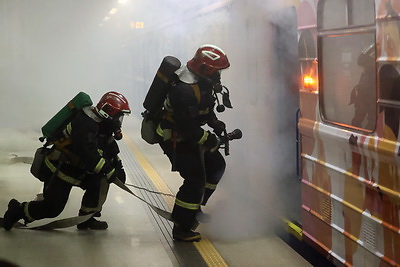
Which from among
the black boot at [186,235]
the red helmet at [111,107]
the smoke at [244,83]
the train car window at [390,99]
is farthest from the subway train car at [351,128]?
the red helmet at [111,107]

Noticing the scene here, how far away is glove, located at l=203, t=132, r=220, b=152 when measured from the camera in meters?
5.75

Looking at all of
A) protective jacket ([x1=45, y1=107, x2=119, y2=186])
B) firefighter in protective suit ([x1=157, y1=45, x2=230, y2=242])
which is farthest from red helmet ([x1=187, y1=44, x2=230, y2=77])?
protective jacket ([x1=45, y1=107, x2=119, y2=186])

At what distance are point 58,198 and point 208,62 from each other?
1.90m

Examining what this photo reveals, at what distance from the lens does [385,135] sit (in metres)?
3.88

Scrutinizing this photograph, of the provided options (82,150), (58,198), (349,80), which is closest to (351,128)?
(349,80)

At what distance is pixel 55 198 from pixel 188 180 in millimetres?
1265

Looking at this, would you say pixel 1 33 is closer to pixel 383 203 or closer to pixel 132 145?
pixel 132 145

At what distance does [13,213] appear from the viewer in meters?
6.17

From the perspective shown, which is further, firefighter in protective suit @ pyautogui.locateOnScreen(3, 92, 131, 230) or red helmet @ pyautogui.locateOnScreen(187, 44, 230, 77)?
firefighter in protective suit @ pyautogui.locateOnScreen(3, 92, 131, 230)

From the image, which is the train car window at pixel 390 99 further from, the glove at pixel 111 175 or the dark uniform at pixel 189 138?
the glove at pixel 111 175

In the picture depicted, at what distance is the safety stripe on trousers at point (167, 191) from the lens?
→ 17.9ft

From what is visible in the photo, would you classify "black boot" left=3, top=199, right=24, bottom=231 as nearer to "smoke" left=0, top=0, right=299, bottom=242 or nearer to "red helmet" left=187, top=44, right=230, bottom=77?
"smoke" left=0, top=0, right=299, bottom=242

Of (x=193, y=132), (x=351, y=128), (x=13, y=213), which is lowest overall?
(x=13, y=213)

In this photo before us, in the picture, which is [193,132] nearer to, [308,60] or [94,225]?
[308,60]
